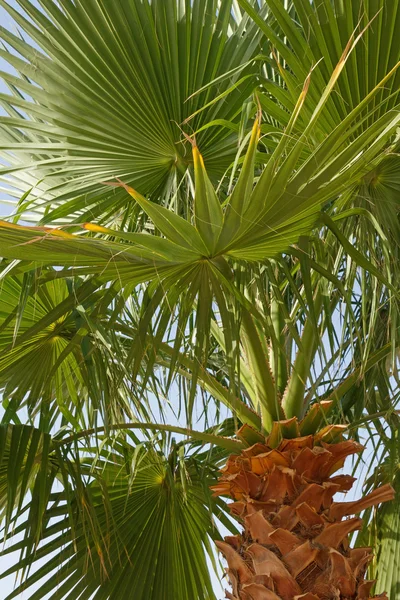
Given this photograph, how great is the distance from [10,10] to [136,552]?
235 cm

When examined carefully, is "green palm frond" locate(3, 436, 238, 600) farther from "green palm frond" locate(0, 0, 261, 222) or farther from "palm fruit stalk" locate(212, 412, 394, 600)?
"green palm frond" locate(0, 0, 261, 222)

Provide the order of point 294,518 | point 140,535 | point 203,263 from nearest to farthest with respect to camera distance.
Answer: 1. point 203,263
2. point 294,518
3. point 140,535

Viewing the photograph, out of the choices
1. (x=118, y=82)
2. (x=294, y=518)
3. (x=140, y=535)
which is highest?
(x=118, y=82)

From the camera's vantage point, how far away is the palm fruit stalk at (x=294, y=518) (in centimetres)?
242

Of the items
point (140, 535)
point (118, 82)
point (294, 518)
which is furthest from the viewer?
point (140, 535)

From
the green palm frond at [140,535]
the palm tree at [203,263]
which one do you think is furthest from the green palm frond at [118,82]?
the green palm frond at [140,535]

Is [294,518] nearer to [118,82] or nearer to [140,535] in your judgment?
[140,535]

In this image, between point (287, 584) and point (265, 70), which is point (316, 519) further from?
point (265, 70)

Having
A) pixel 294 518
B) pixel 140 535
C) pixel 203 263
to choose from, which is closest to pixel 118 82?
pixel 203 263

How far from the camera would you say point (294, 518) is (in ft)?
8.28

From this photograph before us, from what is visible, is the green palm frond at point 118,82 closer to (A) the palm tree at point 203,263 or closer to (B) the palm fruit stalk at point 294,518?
(A) the palm tree at point 203,263

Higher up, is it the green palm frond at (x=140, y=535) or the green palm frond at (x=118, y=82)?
the green palm frond at (x=118, y=82)

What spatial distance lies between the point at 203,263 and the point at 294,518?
3.12ft

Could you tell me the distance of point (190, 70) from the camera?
2.74m
